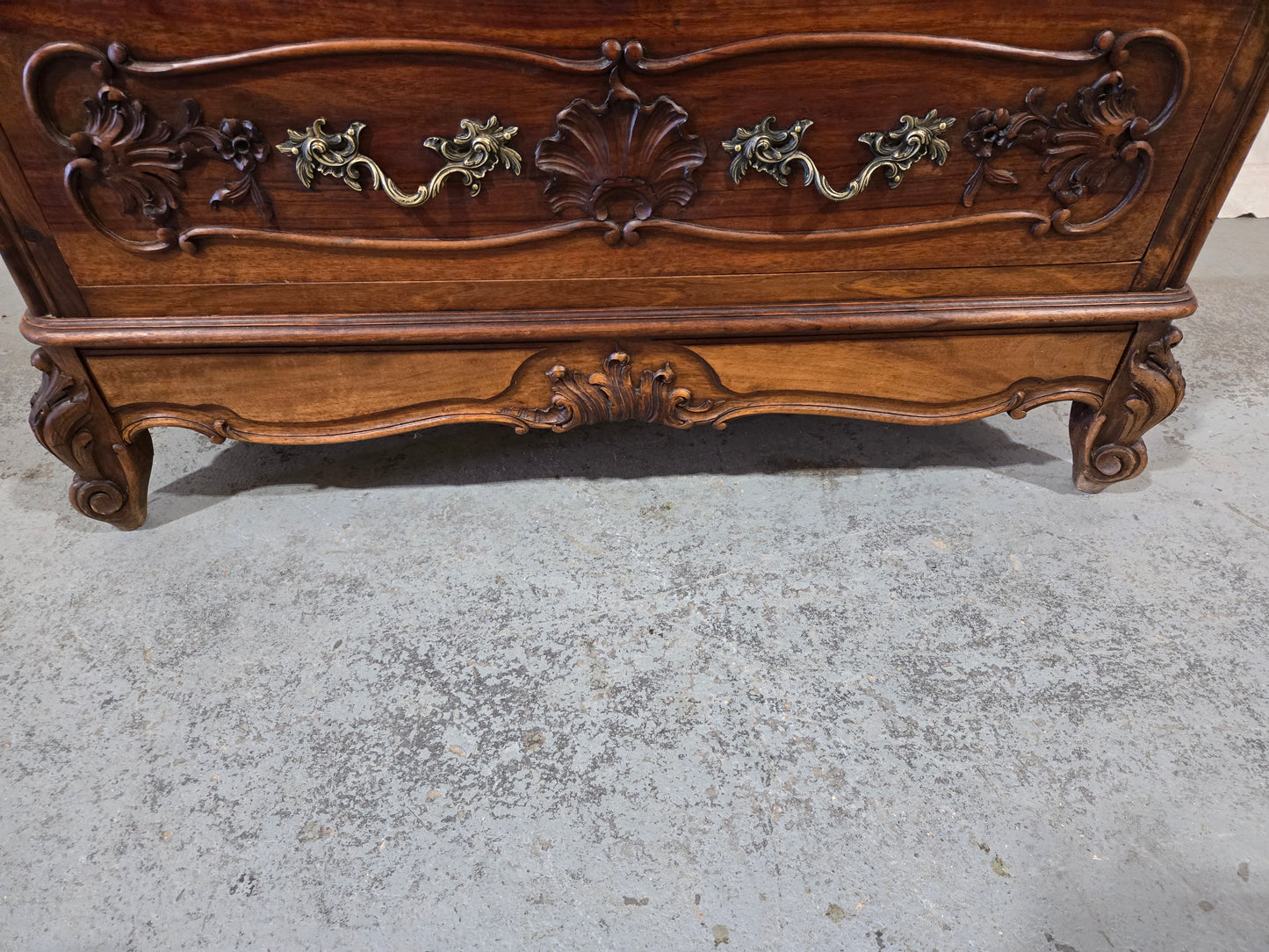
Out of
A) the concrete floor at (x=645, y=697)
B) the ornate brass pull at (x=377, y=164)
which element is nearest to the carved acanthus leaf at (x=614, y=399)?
the concrete floor at (x=645, y=697)

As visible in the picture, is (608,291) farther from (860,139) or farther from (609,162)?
(860,139)

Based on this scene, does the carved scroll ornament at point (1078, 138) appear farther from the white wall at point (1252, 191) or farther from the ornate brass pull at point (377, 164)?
the white wall at point (1252, 191)

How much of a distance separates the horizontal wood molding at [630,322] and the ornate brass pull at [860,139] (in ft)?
0.64

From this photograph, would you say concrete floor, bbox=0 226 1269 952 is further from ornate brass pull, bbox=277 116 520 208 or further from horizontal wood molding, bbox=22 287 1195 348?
ornate brass pull, bbox=277 116 520 208

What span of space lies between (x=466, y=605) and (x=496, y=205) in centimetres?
62

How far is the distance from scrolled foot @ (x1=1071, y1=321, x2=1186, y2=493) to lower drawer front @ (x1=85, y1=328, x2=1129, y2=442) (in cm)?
3

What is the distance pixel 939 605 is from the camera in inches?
48.6

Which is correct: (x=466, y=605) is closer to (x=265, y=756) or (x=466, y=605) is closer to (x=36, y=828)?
(x=265, y=756)

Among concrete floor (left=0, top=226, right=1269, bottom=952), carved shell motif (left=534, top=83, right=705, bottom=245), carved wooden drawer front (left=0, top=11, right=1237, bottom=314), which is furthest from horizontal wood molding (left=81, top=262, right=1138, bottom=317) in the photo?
concrete floor (left=0, top=226, right=1269, bottom=952)

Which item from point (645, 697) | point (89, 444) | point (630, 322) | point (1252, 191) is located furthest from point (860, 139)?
point (1252, 191)

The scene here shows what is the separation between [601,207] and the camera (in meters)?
1.06

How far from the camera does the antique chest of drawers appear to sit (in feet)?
3.06

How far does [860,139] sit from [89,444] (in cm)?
128

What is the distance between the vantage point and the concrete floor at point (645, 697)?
0.90 meters
